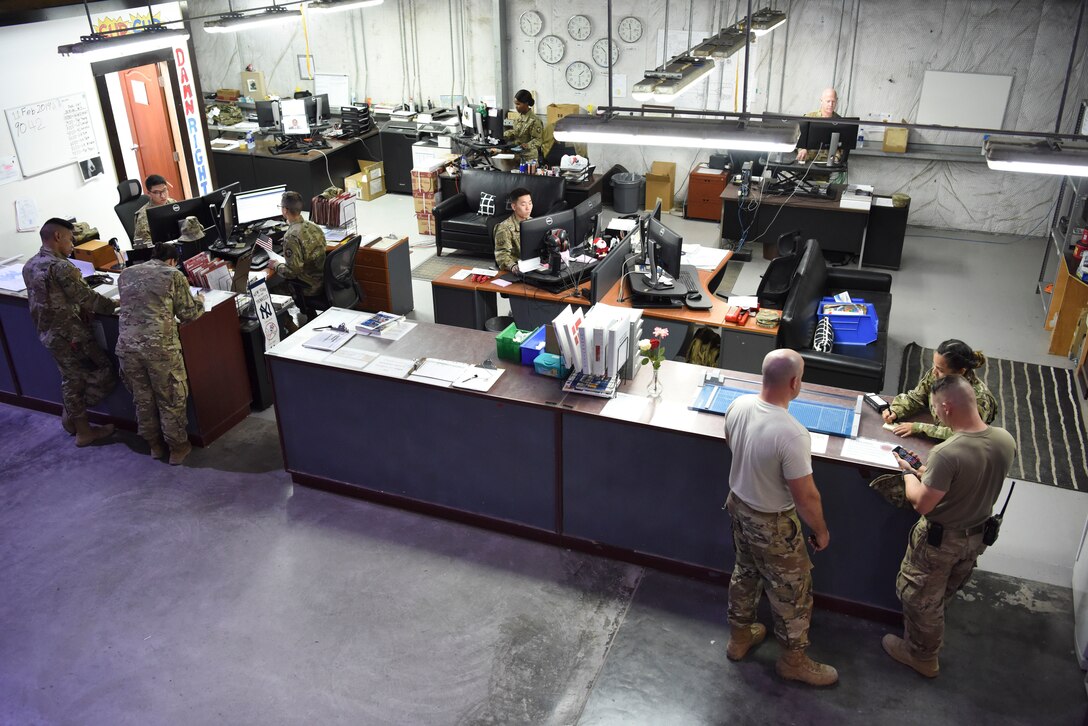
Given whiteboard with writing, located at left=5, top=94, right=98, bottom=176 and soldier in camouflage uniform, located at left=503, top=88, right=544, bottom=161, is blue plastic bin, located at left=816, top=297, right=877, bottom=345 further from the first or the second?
whiteboard with writing, located at left=5, top=94, right=98, bottom=176

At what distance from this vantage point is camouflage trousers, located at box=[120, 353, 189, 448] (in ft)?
19.0

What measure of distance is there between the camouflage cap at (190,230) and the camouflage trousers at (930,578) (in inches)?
235

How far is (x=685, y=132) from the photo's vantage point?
14.8ft

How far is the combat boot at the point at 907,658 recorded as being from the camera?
4230 millimetres

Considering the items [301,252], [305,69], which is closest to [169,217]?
[301,252]

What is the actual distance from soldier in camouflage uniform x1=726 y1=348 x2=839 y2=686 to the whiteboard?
786 centimetres

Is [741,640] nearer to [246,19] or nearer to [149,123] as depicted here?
[246,19]

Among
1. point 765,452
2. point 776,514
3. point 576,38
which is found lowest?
point 776,514

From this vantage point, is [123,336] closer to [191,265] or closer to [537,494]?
[191,265]

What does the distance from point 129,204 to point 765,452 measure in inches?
266

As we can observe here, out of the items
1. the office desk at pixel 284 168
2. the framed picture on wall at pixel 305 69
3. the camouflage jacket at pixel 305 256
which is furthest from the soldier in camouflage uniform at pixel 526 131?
the camouflage jacket at pixel 305 256

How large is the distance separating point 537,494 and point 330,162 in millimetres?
8152

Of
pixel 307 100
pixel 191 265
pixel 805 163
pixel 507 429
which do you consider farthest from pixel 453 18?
pixel 507 429

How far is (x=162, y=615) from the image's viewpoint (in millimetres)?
4789
